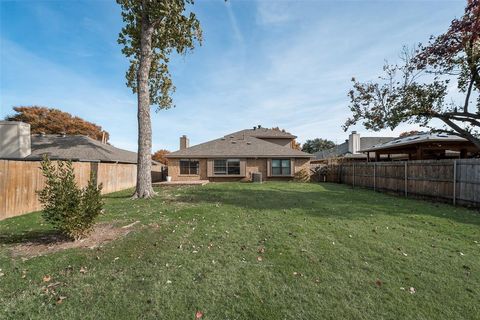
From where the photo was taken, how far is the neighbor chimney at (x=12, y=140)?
58.5 feet

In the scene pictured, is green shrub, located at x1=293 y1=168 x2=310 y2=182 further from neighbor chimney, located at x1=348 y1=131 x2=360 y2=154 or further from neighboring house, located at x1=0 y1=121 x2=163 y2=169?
neighboring house, located at x1=0 y1=121 x2=163 y2=169

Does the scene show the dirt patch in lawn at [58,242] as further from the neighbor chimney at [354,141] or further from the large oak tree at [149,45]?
the neighbor chimney at [354,141]

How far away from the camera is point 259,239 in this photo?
5051 mm

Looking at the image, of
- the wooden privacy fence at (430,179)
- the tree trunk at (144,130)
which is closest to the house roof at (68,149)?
the tree trunk at (144,130)

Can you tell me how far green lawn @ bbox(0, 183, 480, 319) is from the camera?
277 centimetres

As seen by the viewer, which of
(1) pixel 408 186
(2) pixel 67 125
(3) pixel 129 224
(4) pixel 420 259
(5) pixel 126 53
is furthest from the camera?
(2) pixel 67 125

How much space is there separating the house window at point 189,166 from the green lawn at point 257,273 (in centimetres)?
1538

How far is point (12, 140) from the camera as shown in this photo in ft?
59.2

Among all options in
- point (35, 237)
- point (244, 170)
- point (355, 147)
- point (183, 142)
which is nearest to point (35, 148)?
point (183, 142)

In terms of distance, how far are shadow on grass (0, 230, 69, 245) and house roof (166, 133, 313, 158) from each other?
A: 15787 mm

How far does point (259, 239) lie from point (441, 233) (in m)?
4.24

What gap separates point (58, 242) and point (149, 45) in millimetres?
9849

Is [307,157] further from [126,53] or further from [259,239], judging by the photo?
[259,239]

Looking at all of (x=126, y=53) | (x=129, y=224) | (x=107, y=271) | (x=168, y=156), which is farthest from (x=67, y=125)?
(x=107, y=271)
